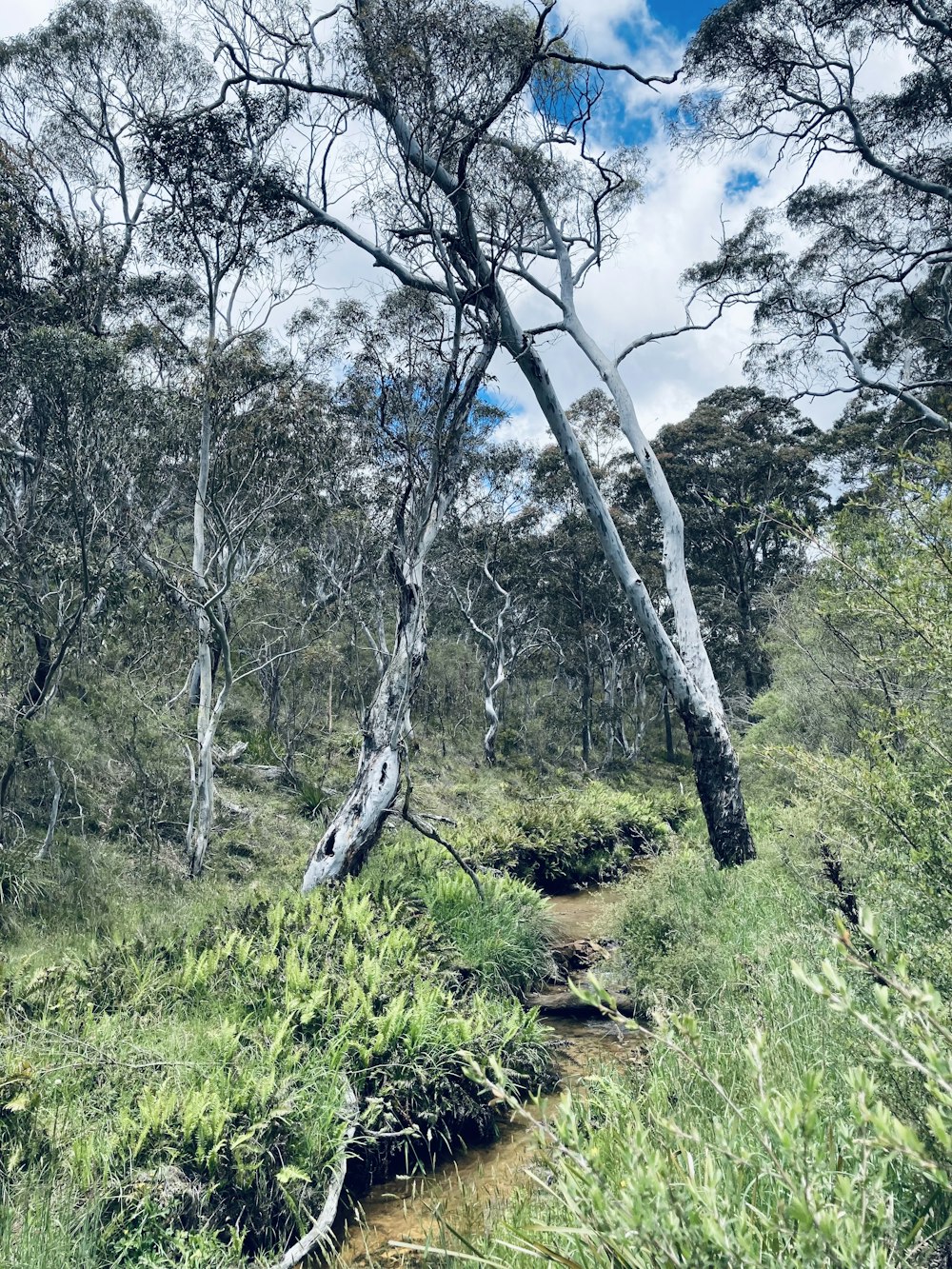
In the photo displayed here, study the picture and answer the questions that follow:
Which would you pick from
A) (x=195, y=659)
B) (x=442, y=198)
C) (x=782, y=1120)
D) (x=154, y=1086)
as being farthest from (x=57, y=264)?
(x=782, y=1120)

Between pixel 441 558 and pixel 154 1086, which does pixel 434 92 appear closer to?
pixel 154 1086

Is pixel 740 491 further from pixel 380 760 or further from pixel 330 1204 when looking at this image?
pixel 330 1204

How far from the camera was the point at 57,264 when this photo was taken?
10555 mm

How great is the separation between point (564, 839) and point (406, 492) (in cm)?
623

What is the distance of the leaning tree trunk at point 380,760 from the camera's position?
7.35 meters

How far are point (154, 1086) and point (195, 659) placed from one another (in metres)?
12.1

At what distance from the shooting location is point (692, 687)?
28.9 ft

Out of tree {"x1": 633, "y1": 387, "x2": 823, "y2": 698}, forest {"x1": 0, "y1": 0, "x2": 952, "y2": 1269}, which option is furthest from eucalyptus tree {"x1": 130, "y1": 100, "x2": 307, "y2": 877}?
tree {"x1": 633, "y1": 387, "x2": 823, "y2": 698}

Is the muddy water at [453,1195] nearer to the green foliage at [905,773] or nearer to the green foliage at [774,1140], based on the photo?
the green foliage at [774,1140]

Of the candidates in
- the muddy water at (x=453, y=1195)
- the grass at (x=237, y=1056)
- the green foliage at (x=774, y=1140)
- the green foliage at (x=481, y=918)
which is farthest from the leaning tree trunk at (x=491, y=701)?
the green foliage at (x=774, y=1140)

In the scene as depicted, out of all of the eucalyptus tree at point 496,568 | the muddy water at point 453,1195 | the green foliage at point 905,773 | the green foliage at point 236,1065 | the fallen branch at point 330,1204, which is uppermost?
the eucalyptus tree at point 496,568

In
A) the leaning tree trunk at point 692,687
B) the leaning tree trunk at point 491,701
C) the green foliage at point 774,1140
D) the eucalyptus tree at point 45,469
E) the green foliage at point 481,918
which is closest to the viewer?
the green foliage at point 774,1140

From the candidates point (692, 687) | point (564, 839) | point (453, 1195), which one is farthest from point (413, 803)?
point (453, 1195)

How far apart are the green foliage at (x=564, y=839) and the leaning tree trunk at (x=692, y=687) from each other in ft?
8.12
